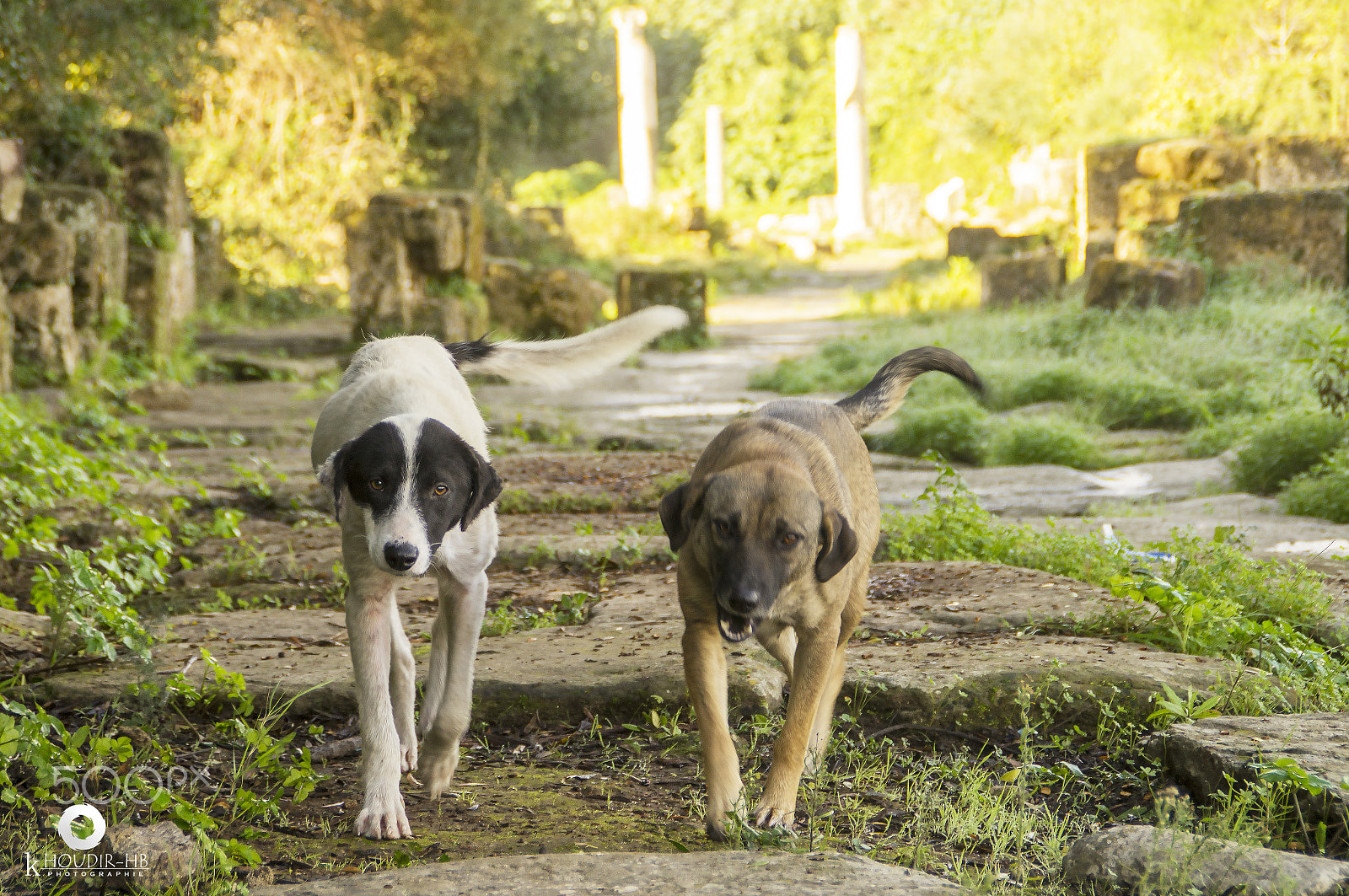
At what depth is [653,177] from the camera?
1361 inches

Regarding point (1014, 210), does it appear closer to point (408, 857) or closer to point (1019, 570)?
point (1019, 570)

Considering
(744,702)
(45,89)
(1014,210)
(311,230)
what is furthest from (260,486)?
(1014,210)

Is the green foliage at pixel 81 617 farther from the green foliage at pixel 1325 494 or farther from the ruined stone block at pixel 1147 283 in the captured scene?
the ruined stone block at pixel 1147 283

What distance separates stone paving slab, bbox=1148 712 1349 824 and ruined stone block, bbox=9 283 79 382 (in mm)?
8554

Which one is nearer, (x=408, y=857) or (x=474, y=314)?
(x=408, y=857)

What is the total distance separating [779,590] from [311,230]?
16.9 metres

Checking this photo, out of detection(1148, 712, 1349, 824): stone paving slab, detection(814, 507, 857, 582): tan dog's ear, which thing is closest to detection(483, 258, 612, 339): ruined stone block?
detection(814, 507, 857, 582): tan dog's ear

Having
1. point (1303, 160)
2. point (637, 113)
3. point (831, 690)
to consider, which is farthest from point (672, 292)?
point (637, 113)

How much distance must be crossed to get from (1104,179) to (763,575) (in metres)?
15.4

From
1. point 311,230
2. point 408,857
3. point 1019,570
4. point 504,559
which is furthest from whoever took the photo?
point 311,230

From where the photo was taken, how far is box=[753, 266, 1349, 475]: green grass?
834 centimetres

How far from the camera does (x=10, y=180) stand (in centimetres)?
810

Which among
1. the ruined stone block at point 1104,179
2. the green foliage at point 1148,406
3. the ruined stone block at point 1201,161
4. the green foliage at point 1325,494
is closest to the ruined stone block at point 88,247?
the green foliage at point 1148,406
